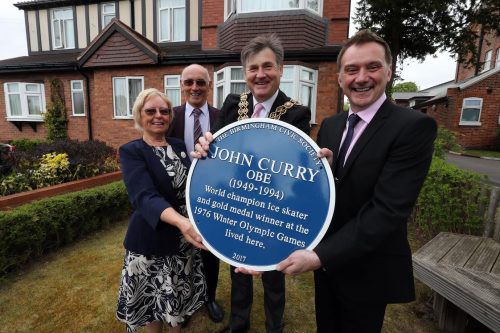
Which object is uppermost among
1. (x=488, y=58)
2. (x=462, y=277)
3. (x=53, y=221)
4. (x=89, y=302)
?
(x=488, y=58)

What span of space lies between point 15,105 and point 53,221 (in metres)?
14.1

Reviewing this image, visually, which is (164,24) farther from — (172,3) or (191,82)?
(191,82)

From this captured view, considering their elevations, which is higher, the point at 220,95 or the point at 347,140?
the point at 220,95

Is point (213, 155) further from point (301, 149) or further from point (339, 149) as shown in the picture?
point (339, 149)

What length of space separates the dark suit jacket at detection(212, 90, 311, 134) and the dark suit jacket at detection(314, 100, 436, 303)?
32 cm

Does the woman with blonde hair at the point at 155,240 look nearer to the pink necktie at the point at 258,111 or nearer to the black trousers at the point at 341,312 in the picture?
the pink necktie at the point at 258,111

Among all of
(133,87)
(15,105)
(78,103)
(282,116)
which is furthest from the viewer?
(15,105)

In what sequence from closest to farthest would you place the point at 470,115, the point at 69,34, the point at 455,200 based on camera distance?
1. the point at 455,200
2. the point at 69,34
3. the point at 470,115

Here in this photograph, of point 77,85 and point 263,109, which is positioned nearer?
point 263,109

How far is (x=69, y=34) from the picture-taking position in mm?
14539

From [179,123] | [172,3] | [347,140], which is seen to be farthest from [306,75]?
[347,140]

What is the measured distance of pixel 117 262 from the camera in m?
3.90

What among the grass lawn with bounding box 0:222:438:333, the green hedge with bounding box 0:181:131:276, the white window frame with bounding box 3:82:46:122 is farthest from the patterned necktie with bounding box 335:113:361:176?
the white window frame with bounding box 3:82:46:122

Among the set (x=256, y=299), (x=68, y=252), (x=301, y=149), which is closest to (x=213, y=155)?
(x=301, y=149)
